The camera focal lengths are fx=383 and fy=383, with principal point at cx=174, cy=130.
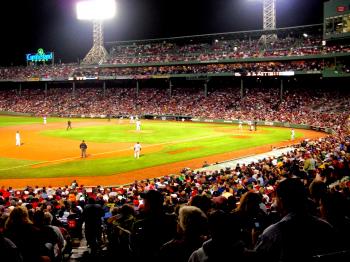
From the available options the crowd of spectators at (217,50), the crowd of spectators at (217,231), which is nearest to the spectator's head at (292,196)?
the crowd of spectators at (217,231)

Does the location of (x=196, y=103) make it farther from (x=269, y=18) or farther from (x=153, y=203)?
A: (x=153, y=203)

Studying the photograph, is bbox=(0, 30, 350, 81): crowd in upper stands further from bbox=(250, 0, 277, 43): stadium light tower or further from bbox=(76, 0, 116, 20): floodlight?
bbox=(76, 0, 116, 20): floodlight

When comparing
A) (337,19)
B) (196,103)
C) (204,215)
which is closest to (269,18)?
(196,103)

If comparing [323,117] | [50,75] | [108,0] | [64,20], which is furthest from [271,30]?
[64,20]

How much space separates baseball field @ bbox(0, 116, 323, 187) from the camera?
80.3 ft

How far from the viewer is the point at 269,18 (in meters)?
65.7

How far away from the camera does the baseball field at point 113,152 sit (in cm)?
2448

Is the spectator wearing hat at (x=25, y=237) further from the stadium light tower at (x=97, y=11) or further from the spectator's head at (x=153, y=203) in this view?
the stadium light tower at (x=97, y=11)

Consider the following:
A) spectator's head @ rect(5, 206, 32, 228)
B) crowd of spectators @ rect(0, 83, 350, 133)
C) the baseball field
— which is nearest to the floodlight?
crowd of spectators @ rect(0, 83, 350, 133)

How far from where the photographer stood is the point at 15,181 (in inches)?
910

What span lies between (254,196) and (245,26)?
260 ft

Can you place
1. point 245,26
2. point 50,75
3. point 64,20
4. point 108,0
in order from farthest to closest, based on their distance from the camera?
point 64,20 < point 50,75 < point 245,26 < point 108,0

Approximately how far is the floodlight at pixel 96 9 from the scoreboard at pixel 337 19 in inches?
1597

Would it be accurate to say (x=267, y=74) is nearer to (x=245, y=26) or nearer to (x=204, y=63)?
(x=204, y=63)
